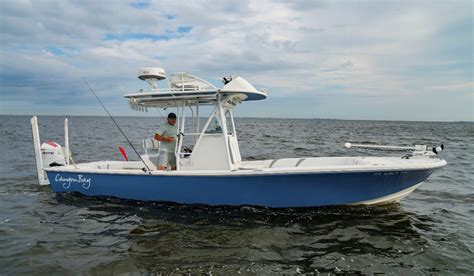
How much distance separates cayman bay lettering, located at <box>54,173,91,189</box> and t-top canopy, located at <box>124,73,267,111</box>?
208 cm

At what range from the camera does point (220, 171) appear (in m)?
7.09

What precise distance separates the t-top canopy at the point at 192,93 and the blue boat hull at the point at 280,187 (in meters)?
1.77

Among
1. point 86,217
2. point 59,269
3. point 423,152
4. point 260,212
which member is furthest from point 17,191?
point 423,152

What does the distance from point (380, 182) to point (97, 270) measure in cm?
538

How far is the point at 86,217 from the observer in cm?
749

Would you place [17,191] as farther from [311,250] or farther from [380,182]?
[380,182]

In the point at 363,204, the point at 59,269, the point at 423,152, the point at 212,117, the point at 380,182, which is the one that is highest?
the point at 212,117

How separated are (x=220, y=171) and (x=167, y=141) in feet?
5.82

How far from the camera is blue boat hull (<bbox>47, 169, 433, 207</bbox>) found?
6828 millimetres

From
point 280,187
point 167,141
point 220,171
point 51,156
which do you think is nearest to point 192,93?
point 167,141

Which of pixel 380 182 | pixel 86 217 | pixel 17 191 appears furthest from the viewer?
pixel 17 191

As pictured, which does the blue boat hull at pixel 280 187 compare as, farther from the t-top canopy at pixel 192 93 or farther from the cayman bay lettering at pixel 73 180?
the t-top canopy at pixel 192 93

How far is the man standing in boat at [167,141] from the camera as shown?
318 inches

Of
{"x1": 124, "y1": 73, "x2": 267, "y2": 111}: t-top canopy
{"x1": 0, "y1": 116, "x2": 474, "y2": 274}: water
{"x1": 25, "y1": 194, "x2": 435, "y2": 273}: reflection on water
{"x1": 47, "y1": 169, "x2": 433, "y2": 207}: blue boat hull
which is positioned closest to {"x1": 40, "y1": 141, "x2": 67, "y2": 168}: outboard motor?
{"x1": 0, "y1": 116, "x2": 474, "y2": 274}: water
